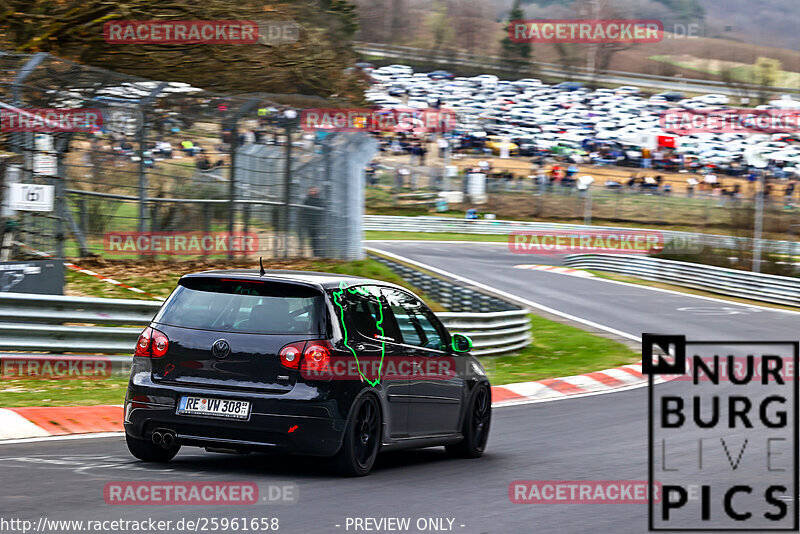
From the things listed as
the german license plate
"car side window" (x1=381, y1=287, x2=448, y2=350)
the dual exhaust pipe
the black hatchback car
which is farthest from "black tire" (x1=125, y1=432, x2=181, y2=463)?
"car side window" (x1=381, y1=287, x2=448, y2=350)

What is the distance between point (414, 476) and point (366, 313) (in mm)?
1163

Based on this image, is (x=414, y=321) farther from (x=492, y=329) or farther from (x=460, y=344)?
(x=492, y=329)

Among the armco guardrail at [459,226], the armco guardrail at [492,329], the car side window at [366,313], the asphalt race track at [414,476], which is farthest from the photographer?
the armco guardrail at [459,226]

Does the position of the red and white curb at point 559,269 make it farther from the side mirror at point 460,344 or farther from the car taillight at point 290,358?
the car taillight at point 290,358

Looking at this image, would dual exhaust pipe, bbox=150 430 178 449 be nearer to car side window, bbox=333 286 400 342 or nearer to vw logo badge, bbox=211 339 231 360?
vw logo badge, bbox=211 339 231 360

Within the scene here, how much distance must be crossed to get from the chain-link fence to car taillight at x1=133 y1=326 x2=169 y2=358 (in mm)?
8256

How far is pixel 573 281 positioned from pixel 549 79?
5787 cm

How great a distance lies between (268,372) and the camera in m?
7.21

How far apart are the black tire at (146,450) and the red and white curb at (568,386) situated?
6.29m

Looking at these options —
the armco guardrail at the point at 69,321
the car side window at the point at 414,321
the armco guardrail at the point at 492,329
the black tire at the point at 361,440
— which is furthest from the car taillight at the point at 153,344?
the armco guardrail at the point at 492,329

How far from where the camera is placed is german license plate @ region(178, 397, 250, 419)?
718 centimetres

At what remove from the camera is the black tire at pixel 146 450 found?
7.66m

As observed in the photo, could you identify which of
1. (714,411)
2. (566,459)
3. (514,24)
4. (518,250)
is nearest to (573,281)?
(518,250)

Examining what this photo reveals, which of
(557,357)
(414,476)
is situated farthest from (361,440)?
(557,357)
